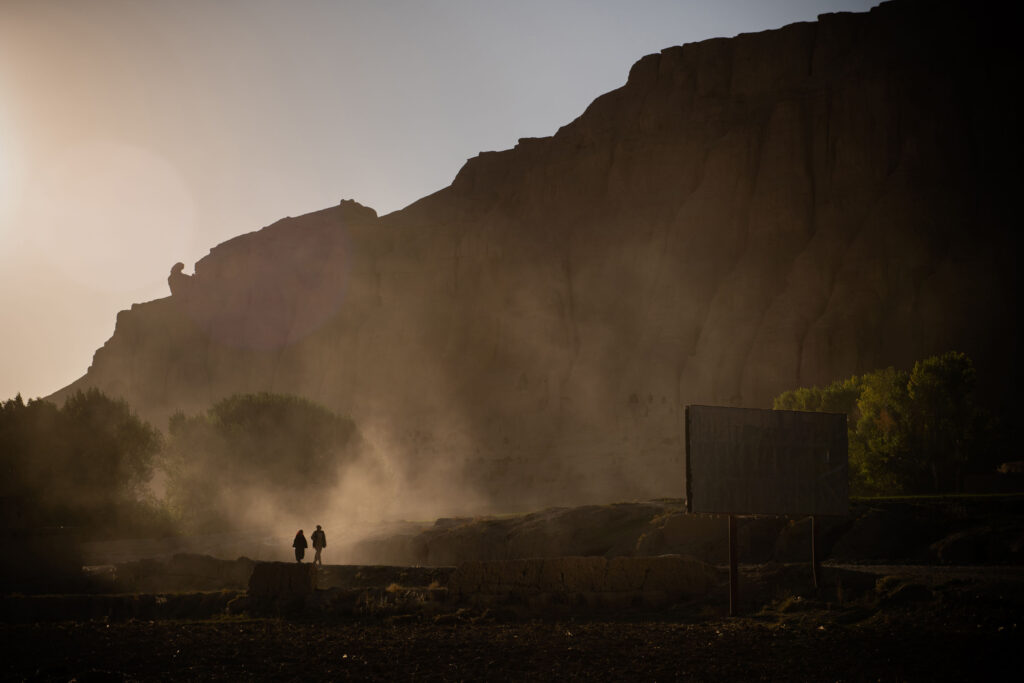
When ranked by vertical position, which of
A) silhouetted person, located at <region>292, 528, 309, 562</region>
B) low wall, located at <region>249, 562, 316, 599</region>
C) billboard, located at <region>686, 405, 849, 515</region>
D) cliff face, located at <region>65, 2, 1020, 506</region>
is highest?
cliff face, located at <region>65, 2, 1020, 506</region>

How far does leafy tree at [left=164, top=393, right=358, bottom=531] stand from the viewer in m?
57.4

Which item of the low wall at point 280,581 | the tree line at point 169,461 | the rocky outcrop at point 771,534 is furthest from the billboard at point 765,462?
the tree line at point 169,461

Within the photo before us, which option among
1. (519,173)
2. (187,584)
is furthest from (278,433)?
(519,173)

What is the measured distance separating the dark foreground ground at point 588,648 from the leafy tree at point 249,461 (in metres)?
39.0

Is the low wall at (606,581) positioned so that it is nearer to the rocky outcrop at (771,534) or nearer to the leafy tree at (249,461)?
the rocky outcrop at (771,534)

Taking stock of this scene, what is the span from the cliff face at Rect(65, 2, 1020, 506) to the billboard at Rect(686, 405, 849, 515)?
63614 mm

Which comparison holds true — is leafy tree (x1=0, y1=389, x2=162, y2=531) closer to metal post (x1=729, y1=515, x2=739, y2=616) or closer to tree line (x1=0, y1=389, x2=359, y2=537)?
tree line (x1=0, y1=389, x2=359, y2=537)

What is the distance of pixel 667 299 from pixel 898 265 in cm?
2427

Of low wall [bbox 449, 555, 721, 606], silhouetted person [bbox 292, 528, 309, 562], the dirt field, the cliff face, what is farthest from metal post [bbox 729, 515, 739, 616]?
the cliff face

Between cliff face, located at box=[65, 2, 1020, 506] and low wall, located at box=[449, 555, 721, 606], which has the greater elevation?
cliff face, located at box=[65, 2, 1020, 506]

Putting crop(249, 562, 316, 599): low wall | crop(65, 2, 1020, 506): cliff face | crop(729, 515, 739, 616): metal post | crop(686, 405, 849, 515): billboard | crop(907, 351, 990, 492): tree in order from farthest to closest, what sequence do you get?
crop(65, 2, 1020, 506): cliff face, crop(907, 351, 990, 492): tree, crop(249, 562, 316, 599): low wall, crop(729, 515, 739, 616): metal post, crop(686, 405, 849, 515): billboard

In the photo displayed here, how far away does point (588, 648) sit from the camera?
51.5ft

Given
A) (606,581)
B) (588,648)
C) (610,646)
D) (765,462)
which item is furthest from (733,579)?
(588,648)

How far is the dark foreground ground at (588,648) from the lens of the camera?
13.8 metres
